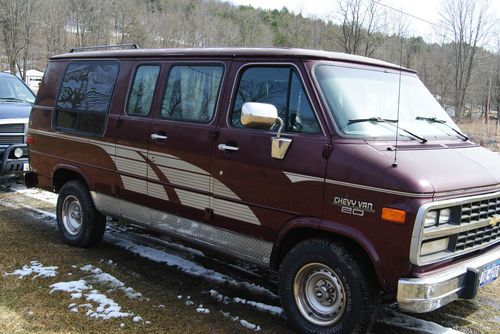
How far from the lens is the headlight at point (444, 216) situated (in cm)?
344

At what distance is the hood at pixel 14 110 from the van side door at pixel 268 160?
600cm

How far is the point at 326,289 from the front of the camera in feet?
12.7

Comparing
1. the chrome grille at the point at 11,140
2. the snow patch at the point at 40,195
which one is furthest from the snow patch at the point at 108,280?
the chrome grille at the point at 11,140

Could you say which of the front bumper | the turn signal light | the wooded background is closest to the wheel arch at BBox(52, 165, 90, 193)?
the front bumper

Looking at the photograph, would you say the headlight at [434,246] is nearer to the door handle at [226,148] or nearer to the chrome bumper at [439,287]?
the chrome bumper at [439,287]

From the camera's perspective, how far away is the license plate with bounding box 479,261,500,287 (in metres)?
3.73

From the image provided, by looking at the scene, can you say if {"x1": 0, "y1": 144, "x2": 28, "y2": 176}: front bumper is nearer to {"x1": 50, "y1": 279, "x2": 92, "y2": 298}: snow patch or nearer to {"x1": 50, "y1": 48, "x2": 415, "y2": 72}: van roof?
{"x1": 50, "y1": 48, "x2": 415, "y2": 72}: van roof

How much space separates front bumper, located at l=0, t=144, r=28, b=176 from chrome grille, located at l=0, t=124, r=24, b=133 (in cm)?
33

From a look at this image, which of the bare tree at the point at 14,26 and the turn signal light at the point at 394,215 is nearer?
the turn signal light at the point at 394,215

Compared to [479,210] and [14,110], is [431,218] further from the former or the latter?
[14,110]

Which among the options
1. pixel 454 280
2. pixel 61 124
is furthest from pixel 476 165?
pixel 61 124

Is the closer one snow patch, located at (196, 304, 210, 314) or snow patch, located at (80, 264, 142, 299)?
snow patch, located at (196, 304, 210, 314)

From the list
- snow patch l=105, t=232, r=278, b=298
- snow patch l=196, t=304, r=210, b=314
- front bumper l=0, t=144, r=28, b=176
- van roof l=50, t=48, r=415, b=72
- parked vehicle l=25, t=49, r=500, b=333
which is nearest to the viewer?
parked vehicle l=25, t=49, r=500, b=333

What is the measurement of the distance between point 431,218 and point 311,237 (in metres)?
0.98
